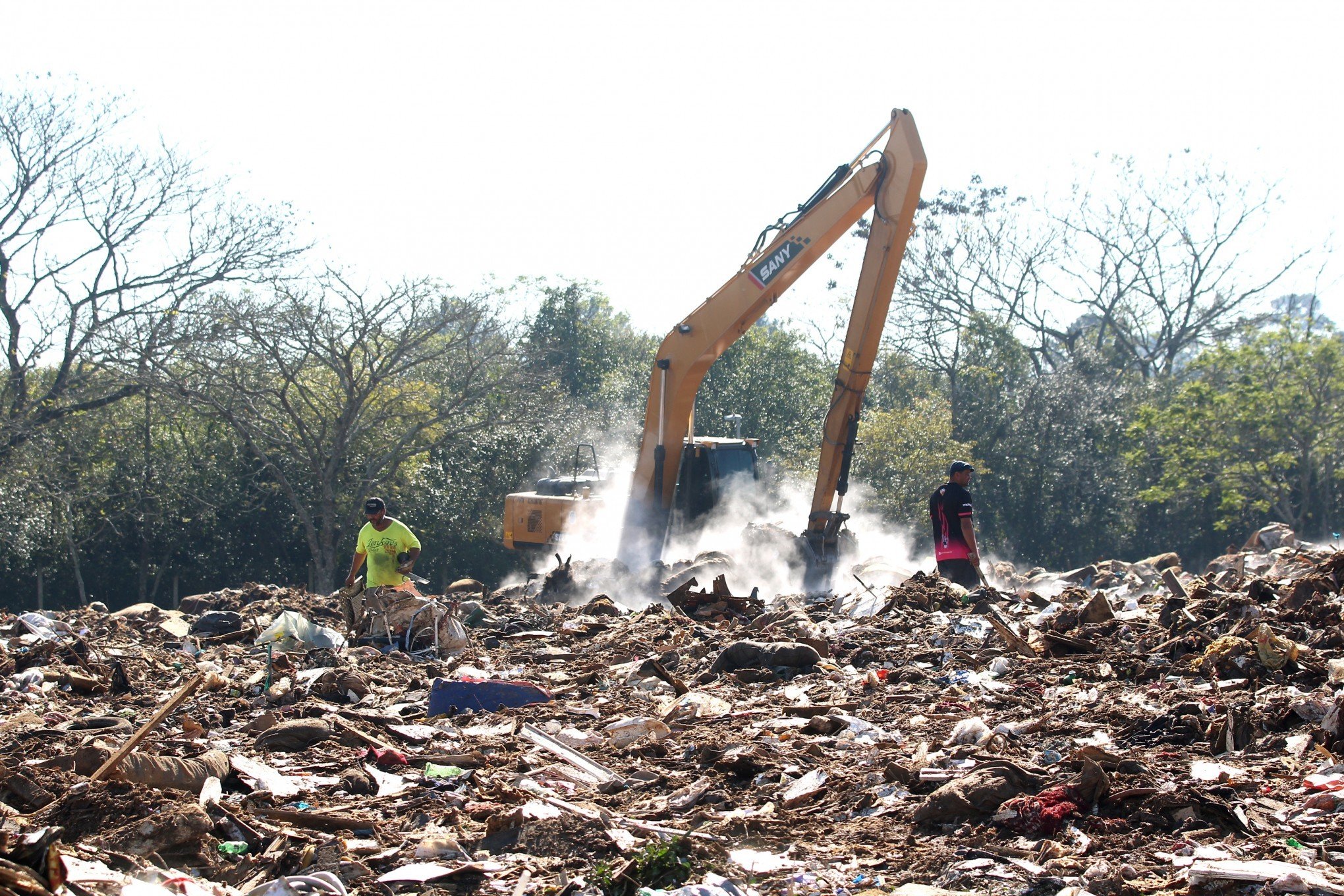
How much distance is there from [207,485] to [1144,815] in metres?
22.8

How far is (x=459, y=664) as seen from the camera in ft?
28.8

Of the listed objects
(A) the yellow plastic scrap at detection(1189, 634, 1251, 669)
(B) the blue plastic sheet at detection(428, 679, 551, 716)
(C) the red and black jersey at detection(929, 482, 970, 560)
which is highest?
(C) the red and black jersey at detection(929, 482, 970, 560)

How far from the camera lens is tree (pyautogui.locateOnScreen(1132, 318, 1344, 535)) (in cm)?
2520

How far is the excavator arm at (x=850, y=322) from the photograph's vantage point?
12.6 meters

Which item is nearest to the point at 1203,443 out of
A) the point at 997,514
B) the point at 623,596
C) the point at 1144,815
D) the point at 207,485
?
the point at 997,514

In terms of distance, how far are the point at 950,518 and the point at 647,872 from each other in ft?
20.9

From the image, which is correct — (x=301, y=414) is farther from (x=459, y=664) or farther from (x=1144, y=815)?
(x=1144, y=815)

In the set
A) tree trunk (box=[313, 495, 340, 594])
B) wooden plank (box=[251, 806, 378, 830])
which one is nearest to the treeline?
tree trunk (box=[313, 495, 340, 594])

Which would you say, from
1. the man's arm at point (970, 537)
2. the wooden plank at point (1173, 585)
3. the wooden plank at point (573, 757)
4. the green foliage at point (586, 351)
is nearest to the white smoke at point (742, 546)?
the man's arm at point (970, 537)

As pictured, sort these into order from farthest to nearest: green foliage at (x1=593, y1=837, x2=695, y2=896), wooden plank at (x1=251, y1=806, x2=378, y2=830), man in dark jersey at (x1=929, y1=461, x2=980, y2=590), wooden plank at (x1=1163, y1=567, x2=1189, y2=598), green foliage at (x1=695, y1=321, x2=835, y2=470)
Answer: green foliage at (x1=695, y1=321, x2=835, y2=470), man in dark jersey at (x1=929, y1=461, x2=980, y2=590), wooden plank at (x1=1163, y1=567, x2=1189, y2=598), wooden plank at (x1=251, y1=806, x2=378, y2=830), green foliage at (x1=593, y1=837, x2=695, y2=896)

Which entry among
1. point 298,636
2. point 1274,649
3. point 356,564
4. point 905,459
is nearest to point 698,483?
point 356,564

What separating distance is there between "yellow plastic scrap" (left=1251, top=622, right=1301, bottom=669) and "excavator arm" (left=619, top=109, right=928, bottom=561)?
6.74 meters

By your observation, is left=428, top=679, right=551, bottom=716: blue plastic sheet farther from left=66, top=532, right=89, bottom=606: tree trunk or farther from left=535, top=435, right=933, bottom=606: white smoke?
left=66, top=532, right=89, bottom=606: tree trunk

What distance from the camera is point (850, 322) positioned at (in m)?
12.8
